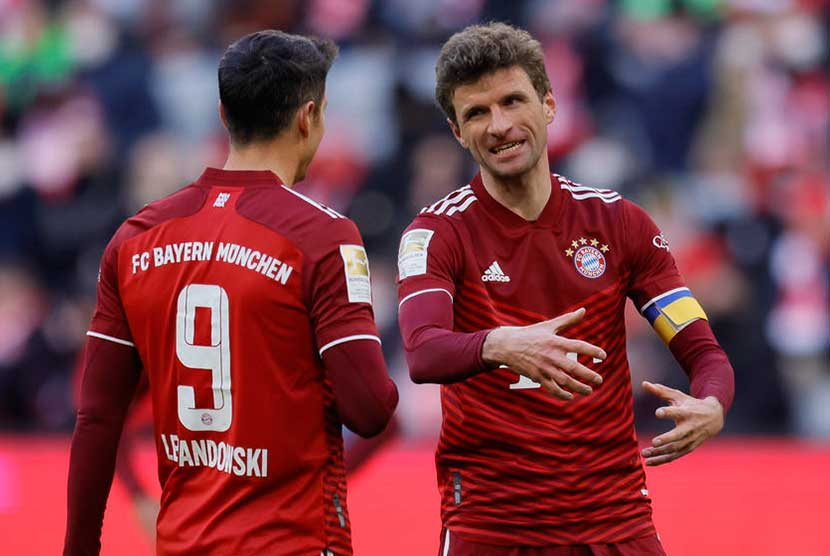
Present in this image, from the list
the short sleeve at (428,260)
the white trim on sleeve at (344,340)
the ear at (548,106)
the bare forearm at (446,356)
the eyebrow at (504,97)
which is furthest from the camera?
the ear at (548,106)

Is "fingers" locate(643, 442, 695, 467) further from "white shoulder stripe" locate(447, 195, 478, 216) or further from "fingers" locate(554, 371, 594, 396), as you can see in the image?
"white shoulder stripe" locate(447, 195, 478, 216)

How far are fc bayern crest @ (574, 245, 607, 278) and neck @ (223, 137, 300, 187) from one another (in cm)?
97

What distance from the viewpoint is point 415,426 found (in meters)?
9.23

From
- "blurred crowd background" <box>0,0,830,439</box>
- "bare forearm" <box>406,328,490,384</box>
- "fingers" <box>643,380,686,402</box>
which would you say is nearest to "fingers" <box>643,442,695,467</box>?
"fingers" <box>643,380,686,402</box>

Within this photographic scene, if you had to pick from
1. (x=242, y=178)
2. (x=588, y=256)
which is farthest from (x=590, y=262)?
(x=242, y=178)

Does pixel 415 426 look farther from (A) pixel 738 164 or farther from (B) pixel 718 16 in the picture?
(B) pixel 718 16

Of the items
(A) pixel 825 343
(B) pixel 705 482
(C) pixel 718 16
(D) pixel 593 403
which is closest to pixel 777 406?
(A) pixel 825 343

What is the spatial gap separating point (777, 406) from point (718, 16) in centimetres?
292

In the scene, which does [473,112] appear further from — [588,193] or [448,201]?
[588,193]

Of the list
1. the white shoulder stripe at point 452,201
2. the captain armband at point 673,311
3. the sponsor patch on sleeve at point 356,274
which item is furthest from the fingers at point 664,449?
the white shoulder stripe at point 452,201

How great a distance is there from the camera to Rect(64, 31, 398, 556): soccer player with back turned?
3.52 metres

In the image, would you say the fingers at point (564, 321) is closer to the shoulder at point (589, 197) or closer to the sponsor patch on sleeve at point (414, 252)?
the sponsor patch on sleeve at point (414, 252)

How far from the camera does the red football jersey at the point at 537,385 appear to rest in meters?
4.14

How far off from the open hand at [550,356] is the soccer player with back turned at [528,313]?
29 cm
